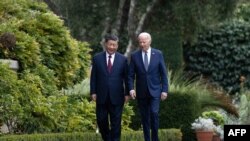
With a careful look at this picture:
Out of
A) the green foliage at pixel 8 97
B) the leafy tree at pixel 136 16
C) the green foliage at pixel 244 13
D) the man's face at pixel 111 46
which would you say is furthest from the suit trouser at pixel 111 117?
the green foliage at pixel 244 13

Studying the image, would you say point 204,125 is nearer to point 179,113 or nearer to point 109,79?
point 179,113

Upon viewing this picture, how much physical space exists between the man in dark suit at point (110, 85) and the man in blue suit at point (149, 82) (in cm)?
20

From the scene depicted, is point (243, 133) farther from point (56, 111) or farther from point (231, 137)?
point (56, 111)

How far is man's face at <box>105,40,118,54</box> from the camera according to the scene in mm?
11617

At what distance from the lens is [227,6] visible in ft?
83.4

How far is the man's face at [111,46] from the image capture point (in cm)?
1162

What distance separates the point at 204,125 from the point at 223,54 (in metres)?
11.8

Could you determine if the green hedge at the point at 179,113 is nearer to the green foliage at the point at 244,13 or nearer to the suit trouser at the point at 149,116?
the suit trouser at the point at 149,116

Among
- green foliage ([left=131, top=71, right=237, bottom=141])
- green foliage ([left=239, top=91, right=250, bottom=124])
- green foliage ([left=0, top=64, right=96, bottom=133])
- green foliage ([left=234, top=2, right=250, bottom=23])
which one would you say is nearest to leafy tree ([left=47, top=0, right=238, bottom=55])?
green foliage ([left=239, top=91, right=250, bottom=124])

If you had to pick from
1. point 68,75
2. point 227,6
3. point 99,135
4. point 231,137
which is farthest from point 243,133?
point 227,6

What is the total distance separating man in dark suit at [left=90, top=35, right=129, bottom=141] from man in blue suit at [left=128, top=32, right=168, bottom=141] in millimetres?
203

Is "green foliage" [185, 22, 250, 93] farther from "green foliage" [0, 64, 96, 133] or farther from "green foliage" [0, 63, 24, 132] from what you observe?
"green foliage" [0, 63, 24, 132]

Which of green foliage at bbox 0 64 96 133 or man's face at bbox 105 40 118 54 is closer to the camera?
man's face at bbox 105 40 118 54

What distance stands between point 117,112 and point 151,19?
1466 centimetres
